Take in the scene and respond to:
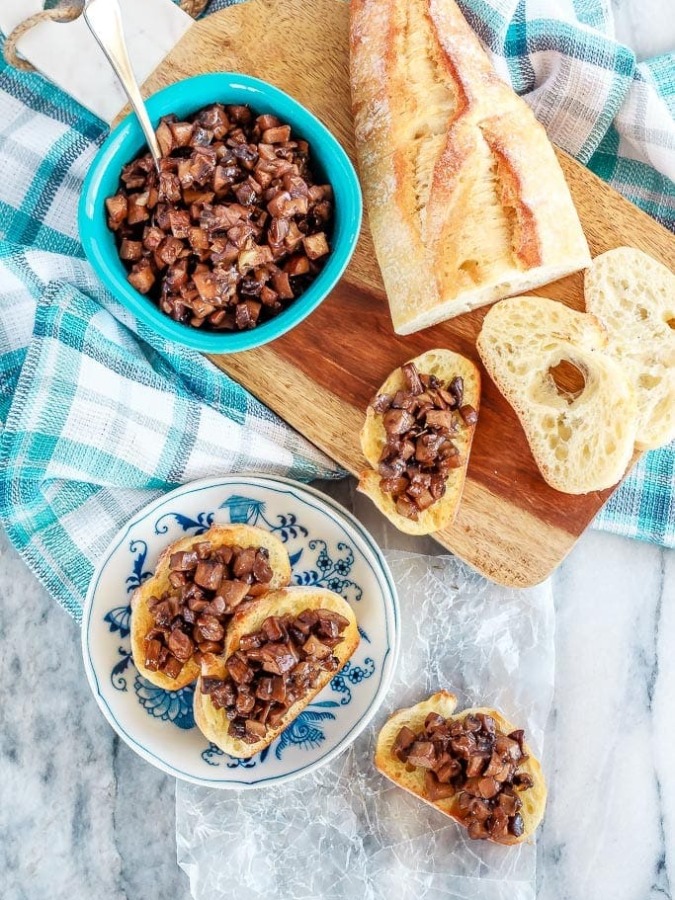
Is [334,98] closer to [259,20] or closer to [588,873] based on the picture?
[259,20]

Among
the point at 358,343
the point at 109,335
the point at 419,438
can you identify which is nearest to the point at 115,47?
the point at 109,335

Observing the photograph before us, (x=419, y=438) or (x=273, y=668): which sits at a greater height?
(x=419, y=438)

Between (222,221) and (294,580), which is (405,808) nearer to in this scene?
(294,580)

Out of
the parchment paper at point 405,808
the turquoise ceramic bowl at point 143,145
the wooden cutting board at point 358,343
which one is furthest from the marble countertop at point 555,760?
the turquoise ceramic bowl at point 143,145

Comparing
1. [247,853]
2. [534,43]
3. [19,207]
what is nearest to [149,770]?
[247,853]

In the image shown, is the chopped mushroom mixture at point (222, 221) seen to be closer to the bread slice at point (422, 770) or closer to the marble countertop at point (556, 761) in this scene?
the marble countertop at point (556, 761)
